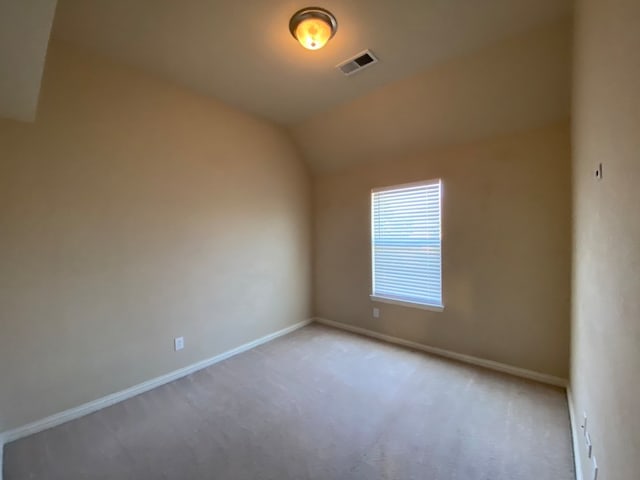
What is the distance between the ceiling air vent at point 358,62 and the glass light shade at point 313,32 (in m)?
0.45

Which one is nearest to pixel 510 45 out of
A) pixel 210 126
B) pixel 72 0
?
pixel 210 126

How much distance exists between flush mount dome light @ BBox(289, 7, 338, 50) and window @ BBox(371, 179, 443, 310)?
1.95 m

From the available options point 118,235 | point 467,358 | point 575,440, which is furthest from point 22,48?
point 467,358

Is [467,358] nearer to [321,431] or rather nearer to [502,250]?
[502,250]

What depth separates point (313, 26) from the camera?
2.00 meters

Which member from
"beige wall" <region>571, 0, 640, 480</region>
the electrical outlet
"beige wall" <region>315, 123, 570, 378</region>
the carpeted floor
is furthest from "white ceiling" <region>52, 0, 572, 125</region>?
the carpeted floor

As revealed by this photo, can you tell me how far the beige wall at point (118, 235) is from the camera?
6.81ft

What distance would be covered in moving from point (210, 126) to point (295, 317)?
2.76 m

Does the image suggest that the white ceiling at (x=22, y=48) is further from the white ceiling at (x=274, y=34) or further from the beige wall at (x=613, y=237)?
the beige wall at (x=613, y=237)

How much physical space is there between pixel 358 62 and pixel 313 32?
630 millimetres

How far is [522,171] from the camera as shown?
276cm

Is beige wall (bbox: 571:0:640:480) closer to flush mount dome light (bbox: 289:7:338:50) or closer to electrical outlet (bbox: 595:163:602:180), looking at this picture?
electrical outlet (bbox: 595:163:602:180)

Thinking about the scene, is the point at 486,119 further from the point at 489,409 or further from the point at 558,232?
the point at 489,409

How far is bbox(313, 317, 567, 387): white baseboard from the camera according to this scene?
8.69 ft
